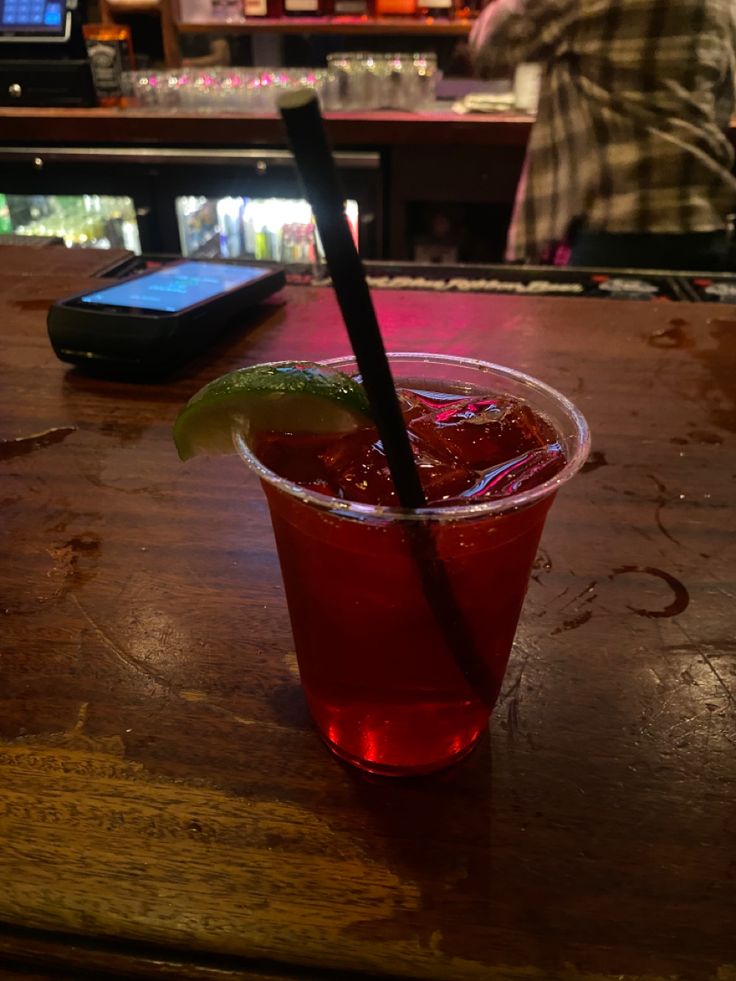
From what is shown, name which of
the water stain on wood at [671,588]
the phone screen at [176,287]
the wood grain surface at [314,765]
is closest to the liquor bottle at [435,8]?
the phone screen at [176,287]

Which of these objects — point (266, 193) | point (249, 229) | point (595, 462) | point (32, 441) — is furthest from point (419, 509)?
point (249, 229)

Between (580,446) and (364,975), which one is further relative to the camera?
(580,446)

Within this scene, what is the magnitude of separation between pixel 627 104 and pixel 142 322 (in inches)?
73.9

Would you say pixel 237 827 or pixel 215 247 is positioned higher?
pixel 237 827

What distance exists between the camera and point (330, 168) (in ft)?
1.24

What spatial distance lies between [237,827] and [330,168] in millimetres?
384

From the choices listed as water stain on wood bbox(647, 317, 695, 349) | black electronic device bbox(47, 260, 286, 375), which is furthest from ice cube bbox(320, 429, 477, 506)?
water stain on wood bbox(647, 317, 695, 349)

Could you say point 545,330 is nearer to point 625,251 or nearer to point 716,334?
point 716,334

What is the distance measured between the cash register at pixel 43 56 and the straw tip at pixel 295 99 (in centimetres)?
372

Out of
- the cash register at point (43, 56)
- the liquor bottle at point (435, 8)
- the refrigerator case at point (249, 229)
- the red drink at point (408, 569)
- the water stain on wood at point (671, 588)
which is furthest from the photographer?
the liquor bottle at point (435, 8)

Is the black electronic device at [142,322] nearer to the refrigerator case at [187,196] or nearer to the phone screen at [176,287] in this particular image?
the phone screen at [176,287]

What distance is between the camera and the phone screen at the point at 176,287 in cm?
119

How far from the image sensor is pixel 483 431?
58 centimetres

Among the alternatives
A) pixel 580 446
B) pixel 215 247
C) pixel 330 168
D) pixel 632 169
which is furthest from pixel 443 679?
pixel 215 247
